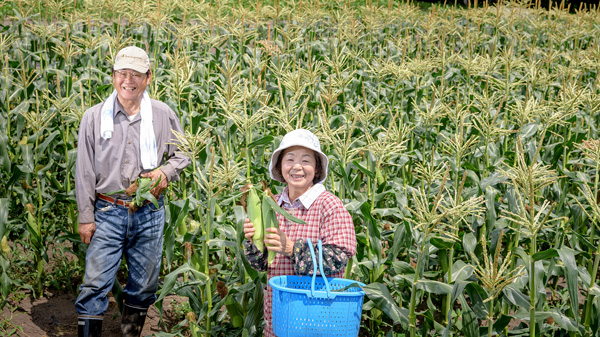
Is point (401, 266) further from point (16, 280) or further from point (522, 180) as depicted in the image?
point (16, 280)

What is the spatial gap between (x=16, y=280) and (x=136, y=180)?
1837 mm

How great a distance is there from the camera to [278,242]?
3068 millimetres

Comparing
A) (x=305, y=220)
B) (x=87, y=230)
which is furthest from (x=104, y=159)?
(x=305, y=220)

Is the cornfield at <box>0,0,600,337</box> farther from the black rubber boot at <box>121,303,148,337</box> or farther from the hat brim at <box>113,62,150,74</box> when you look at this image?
the hat brim at <box>113,62,150,74</box>

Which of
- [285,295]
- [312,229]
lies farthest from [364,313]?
[285,295]

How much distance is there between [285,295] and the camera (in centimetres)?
283

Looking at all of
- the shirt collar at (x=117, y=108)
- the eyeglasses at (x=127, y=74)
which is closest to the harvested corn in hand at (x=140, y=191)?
the shirt collar at (x=117, y=108)

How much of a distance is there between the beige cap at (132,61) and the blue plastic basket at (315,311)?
177 cm

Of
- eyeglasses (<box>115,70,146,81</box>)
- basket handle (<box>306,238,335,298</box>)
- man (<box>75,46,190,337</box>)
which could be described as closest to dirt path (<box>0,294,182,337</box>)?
man (<box>75,46,190,337</box>)

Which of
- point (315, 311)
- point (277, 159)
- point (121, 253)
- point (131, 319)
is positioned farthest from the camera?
point (131, 319)

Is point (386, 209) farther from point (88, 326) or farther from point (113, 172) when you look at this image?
point (88, 326)

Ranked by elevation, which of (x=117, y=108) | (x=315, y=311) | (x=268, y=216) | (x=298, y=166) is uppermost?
(x=117, y=108)

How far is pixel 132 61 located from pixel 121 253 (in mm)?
1252

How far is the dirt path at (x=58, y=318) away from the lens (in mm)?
4781
